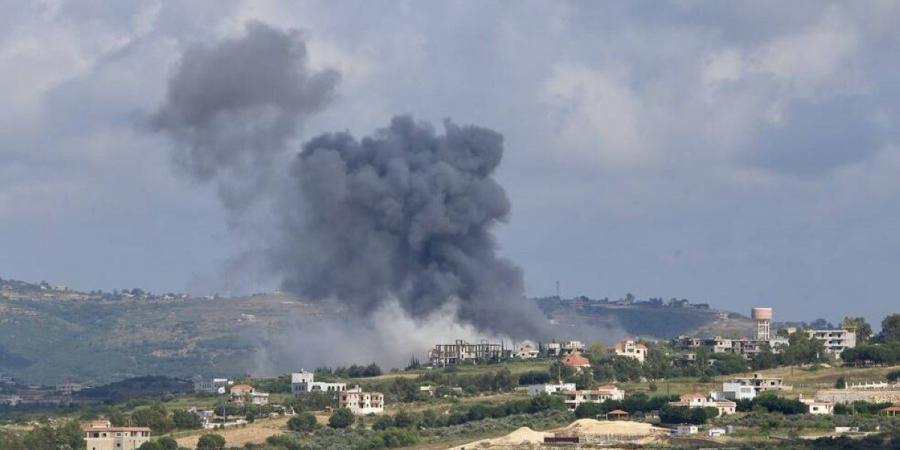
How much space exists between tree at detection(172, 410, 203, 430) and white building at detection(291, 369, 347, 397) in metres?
11.4

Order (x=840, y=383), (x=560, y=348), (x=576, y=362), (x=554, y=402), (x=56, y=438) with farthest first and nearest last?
(x=560, y=348) < (x=576, y=362) < (x=840, y=383) < (x=554, y=402) < (x=56, y=438)

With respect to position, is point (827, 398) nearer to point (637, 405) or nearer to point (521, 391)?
point (637, 405)

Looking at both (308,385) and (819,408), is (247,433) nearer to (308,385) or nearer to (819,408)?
(308,385)

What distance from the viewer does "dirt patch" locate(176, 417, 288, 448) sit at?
91438 mm

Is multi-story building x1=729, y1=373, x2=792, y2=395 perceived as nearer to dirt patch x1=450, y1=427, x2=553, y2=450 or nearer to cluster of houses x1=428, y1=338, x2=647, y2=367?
cluster of houses x1=428, y1=338, x2=647, y2=367

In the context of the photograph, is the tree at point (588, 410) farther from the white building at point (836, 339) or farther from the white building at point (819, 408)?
the white building at point (836, 339)

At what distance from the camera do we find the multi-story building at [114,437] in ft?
301

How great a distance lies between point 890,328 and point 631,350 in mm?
15569

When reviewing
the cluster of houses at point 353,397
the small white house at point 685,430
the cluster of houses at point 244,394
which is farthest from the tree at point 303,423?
the small white house at point 685,430

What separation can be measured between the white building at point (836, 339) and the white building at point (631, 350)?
1028 cm

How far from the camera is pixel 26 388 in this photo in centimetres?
16488

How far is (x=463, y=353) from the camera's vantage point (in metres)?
128

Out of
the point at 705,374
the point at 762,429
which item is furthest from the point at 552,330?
the point at 762,429

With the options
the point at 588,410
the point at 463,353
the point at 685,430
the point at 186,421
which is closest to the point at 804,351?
the point at 463,353
